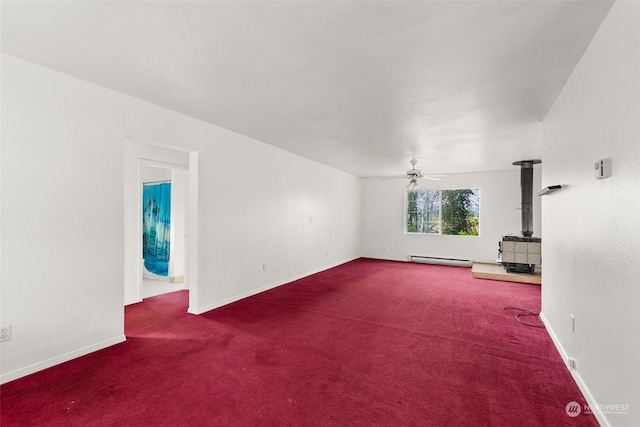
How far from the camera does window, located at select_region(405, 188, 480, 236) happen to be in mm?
8086

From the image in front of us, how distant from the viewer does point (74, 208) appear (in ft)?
9.00

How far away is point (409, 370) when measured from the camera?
2572mm

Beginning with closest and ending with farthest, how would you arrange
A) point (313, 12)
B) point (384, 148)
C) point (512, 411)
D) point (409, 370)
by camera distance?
point (313, 12) → point (512, 411) → point (409, 370) → point (384, 148)

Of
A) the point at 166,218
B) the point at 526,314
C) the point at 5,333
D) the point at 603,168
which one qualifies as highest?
the point at 603,168

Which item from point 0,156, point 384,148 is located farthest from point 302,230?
point 0,156

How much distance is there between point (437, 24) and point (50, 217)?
11.2ft

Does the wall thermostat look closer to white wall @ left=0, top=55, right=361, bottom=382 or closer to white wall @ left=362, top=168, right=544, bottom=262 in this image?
white wall @ left=0, top=55, right=361, bottom=382

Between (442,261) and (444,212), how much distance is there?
4.54ft

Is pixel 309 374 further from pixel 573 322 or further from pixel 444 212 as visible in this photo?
pixel 444 212

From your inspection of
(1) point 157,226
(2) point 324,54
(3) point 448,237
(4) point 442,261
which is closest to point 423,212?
(3) point 448,237

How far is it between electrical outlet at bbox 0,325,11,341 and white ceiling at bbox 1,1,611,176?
216cm

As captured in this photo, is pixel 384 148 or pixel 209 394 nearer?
pixel 209 394

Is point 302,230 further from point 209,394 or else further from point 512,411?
point 512,411

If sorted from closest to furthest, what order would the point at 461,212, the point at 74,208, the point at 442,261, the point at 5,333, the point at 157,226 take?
1. the point at 5,333
2. the point at 74,208
3. the point at 157,226
4. the point at 461,212
5. the point at 442,261
